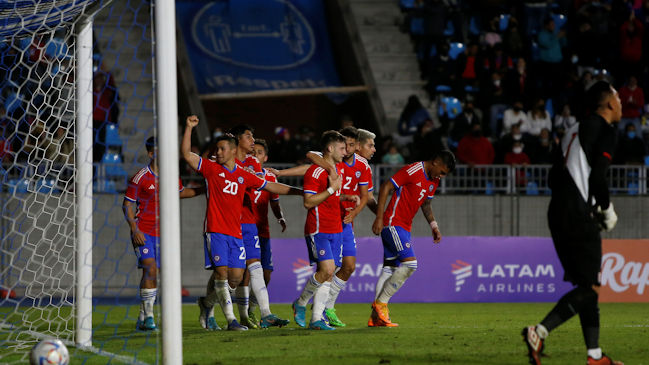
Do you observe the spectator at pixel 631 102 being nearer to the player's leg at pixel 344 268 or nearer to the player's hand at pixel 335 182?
the player's leg at pixel 344 268

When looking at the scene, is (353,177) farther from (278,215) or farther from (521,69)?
(521,69)

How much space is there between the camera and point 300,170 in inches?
424

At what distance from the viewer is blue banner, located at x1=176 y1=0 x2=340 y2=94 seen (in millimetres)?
21938

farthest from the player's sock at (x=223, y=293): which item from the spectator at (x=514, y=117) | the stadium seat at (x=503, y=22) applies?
the stadium seat at (x=503, y=22)

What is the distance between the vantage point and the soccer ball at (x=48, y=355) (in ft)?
20.5

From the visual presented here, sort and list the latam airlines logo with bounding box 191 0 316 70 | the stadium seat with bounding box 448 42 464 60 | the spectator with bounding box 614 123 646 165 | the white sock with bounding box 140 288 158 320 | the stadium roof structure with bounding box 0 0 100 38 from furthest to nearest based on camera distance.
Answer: the latam airlines logo with bounding box 191 0 316 70 < the stadium seat with bounding box 448 42 464 60 < the spectator with bounding box 614 123 646 165 < the white sock with bounding box 140 288 158 320 < the stadium roof structure with bounding box 0 0 100 38

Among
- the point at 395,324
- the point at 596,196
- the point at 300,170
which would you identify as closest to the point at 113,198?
the point at 300,170

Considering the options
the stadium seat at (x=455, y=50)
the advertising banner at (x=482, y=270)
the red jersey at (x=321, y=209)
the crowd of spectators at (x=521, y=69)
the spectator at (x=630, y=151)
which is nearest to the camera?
the red jersey at (x=321, y=209)

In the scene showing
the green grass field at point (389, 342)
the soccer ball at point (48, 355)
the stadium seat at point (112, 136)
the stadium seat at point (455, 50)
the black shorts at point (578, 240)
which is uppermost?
the stadium seat at point (455, 50)

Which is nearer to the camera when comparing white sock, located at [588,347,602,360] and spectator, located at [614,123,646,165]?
white sock, located at [588,347,602,360]

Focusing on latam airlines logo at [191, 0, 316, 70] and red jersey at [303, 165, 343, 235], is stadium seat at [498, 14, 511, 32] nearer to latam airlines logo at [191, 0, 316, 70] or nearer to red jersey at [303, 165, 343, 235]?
latam airlines logo at [191, 0, 316, 70]

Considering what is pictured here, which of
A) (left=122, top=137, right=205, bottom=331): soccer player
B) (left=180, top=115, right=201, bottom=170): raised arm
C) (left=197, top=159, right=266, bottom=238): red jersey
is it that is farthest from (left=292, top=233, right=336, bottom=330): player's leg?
(left=122, top=137, right=205, bottom=331): soccer player

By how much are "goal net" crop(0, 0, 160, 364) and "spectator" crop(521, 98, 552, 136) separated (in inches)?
294

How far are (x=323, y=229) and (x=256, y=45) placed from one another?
45.1ft
